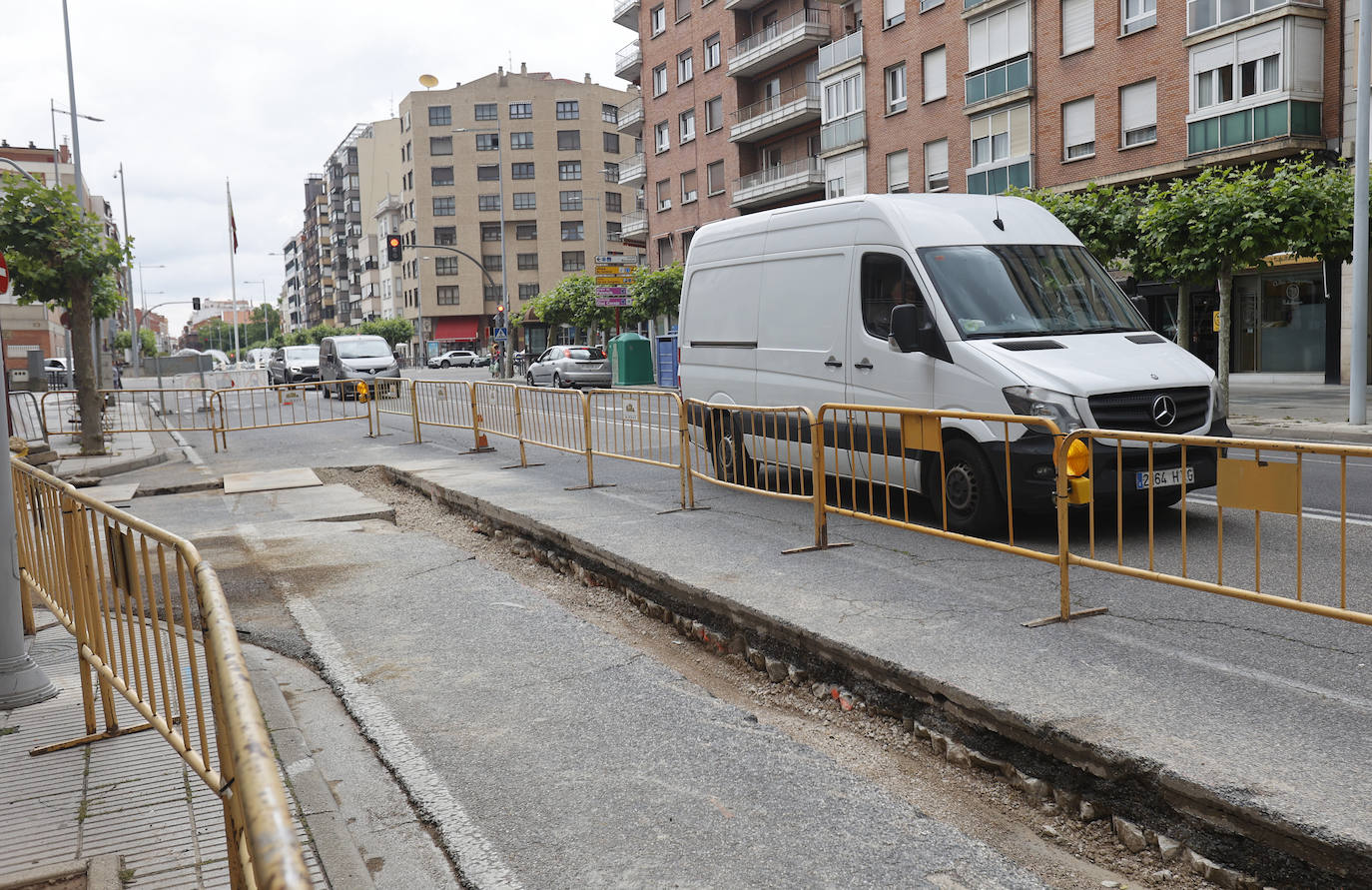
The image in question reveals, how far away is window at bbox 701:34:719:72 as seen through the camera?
47375 millimetres

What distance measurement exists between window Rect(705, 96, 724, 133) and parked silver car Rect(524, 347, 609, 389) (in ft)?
48.9

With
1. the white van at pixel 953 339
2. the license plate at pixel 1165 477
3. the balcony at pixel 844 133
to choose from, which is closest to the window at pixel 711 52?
the balcony at pixel 844 133

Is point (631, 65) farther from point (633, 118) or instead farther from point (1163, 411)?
point (1163, 411)

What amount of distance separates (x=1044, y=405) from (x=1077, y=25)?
85.7 ft

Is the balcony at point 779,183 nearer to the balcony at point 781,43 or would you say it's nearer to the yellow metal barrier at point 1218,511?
the balcony at point 781,43

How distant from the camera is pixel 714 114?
158 feet

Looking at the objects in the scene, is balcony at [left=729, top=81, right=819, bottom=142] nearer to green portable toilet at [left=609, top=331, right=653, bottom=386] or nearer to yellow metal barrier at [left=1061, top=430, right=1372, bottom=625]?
green portable toilet at [left=609, top=331, right=653, bottom=386]

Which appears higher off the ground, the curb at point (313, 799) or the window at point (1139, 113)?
the window at point (1139, 113)

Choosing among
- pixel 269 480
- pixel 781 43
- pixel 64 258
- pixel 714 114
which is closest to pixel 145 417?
pixel 64 258

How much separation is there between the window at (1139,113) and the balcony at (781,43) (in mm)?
15414

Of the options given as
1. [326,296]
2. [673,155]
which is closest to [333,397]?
[673,155]

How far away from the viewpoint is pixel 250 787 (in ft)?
5.60

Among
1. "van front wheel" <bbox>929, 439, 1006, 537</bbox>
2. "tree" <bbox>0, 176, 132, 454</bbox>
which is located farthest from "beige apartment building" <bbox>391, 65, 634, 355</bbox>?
"van front wheel" <bbox>929, 439, 1006, 537</bbox>

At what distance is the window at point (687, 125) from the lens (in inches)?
1951
